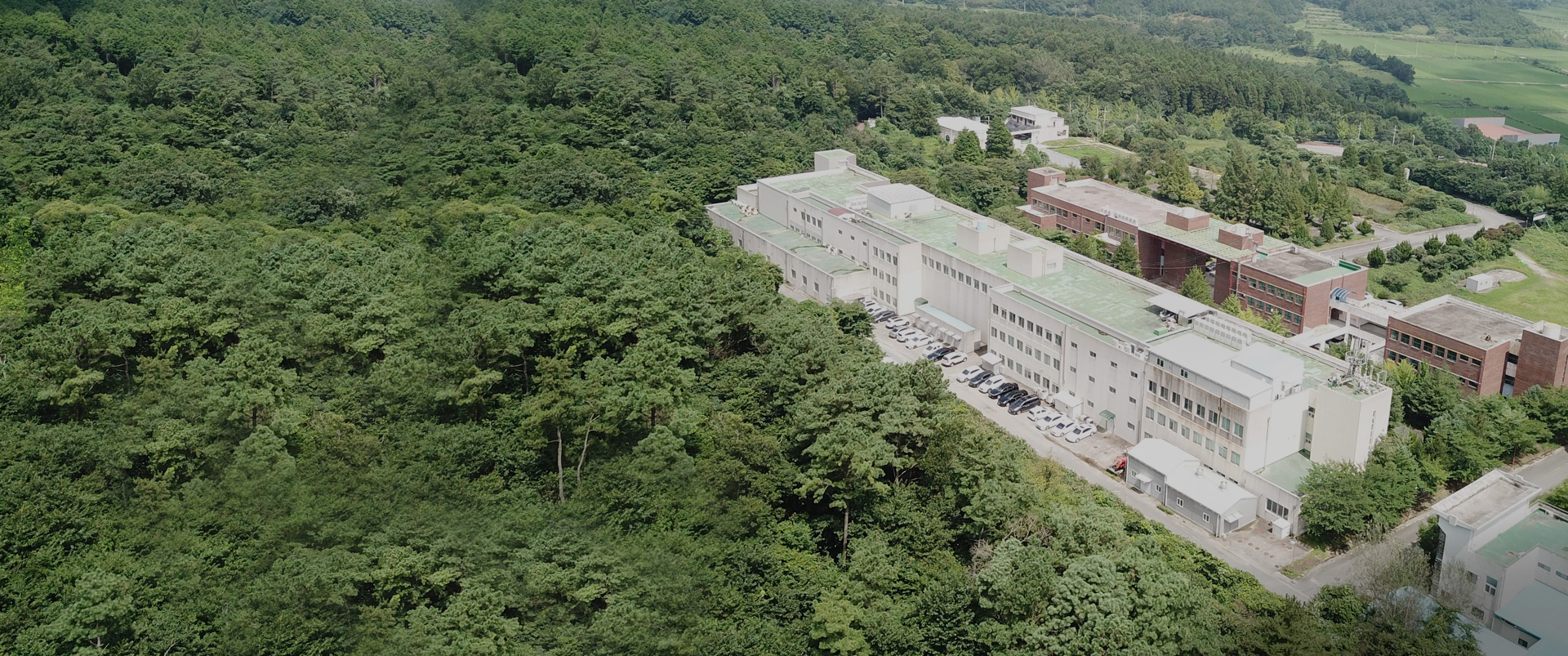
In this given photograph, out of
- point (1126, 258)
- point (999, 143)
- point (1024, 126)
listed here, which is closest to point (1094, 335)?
point (1126, 258)

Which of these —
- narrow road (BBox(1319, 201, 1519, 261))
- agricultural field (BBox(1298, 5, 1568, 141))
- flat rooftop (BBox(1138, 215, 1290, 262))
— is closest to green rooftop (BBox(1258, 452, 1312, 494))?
flat rooftop (BBox(1138, 215, 1290, 262))

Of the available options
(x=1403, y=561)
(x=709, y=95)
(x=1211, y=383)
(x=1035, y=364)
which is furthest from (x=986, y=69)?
(x=1403, y=561)

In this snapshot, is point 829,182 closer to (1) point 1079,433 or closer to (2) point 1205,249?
(2) point 1205,249

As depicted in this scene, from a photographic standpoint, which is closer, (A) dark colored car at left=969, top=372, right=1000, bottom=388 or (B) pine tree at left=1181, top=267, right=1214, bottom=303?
(A) dark colored car at left=969, top=372, right=1000, bottom=388

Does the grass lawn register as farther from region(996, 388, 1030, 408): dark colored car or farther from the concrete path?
the concrete path

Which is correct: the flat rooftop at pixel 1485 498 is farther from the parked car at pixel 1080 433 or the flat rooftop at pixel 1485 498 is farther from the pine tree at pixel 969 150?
the pine tree at pixel 969 150
